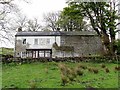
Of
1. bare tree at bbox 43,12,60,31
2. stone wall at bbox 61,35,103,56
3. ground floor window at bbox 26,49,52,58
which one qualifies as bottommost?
ground floor window at bbox 26,49,52,58

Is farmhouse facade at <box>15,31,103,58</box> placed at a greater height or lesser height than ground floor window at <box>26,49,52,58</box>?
greater

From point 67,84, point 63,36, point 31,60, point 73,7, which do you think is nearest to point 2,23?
point 31,60

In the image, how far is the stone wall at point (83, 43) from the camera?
35906 millimetres

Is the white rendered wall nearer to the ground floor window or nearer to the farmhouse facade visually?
the farmhouse facade

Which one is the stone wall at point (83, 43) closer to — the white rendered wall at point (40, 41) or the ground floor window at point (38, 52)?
the white rendered wall at point (40, 41)

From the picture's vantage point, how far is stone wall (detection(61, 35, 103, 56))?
35906mm

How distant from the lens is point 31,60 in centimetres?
2161

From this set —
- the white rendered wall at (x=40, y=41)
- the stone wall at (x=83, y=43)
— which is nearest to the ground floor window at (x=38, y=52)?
the white rendered wall at (x=40, y=41)

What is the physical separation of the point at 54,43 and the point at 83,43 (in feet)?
13.5

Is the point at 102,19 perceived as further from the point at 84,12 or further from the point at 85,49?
the point at 85,49

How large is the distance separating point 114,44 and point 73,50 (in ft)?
26.0

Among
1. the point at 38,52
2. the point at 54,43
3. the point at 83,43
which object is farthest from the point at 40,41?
the point at 83,43

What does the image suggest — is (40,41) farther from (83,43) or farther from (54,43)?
(83,43)

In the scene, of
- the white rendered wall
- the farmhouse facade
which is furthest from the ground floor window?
the white rendered wall
